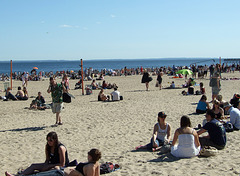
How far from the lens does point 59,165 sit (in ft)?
16.4

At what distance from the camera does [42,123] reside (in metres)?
10.1

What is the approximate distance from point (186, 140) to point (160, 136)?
1.01 m

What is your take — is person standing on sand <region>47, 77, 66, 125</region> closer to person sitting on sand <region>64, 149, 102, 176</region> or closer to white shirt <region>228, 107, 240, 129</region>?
person sitting on sand <region>64, 149, 102, 176</region>

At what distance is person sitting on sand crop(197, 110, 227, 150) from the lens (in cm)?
605

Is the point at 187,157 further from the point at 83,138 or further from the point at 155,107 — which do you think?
the point at 155,107

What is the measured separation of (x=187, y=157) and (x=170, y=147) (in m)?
0.47

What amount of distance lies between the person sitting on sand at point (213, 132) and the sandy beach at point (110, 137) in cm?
20

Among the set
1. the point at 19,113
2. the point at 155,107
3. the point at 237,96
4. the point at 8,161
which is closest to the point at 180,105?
the point at 155,107

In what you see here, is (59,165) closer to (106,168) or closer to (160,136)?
(106,168)

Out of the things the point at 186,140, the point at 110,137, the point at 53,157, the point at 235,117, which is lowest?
the point at 110,137

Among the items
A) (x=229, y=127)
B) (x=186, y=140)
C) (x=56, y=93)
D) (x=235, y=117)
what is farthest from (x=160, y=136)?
(x=56, y=93)

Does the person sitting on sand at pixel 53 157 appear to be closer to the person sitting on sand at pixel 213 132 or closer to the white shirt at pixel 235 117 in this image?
the person sitting on sand at pixel 213 132

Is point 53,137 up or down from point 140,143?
up

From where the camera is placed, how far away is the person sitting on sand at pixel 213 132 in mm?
6055
